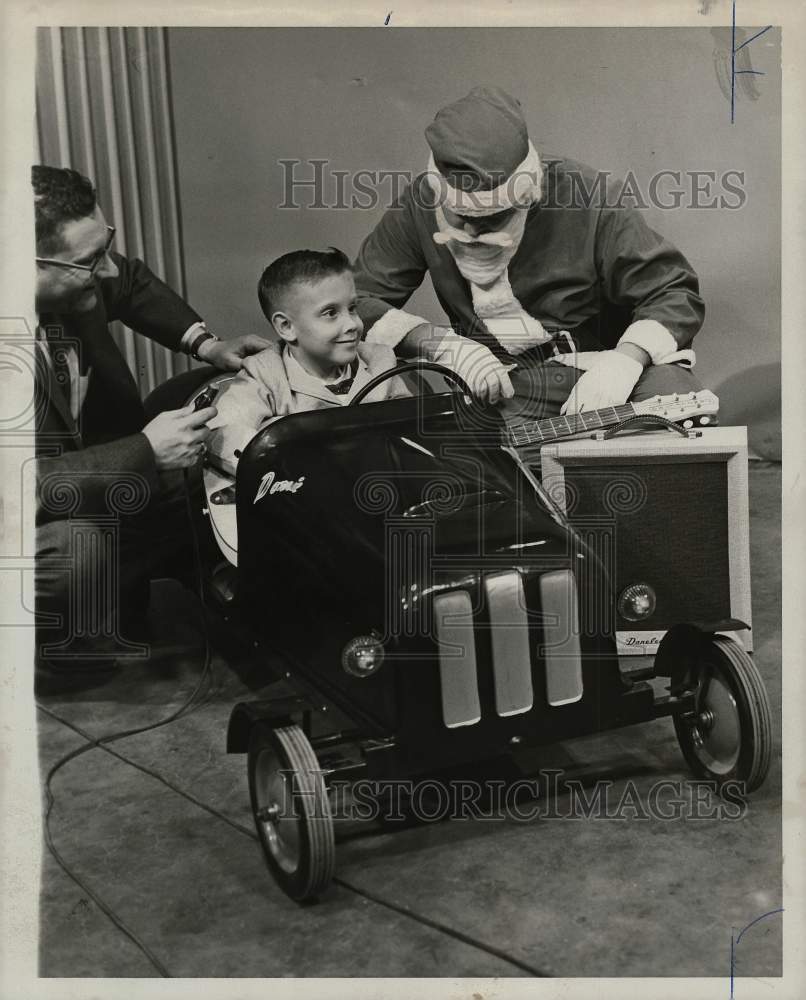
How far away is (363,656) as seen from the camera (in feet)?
8.21

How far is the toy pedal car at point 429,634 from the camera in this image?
245 centimetres

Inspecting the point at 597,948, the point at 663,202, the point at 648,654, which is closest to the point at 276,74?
the point at 663,202

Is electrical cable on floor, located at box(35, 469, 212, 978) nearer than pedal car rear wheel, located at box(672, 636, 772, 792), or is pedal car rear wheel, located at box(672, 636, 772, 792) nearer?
electrical cable on floor, located at box(35, 469, 212, 978)

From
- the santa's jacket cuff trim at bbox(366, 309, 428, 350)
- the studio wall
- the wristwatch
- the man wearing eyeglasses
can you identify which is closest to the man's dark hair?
the man wearing eyeglasses

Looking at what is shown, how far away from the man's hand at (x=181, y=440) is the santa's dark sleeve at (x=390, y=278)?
0.55 metres

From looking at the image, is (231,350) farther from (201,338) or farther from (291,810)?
(291,810)

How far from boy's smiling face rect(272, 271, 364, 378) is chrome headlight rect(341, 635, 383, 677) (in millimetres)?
977

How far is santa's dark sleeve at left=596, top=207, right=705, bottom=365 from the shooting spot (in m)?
3.32

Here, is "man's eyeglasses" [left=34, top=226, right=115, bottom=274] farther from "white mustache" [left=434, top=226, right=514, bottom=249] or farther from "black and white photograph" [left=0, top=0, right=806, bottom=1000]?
"white mustache" [left=434, top=226, right=514, bottom=249]

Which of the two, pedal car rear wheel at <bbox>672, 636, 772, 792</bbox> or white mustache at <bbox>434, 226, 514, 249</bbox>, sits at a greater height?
white mustache at <bbox>434, 226, 514, 249</bbox>

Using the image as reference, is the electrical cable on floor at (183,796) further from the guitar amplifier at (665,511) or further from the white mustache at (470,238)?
the guitar amplifier at (665,511)

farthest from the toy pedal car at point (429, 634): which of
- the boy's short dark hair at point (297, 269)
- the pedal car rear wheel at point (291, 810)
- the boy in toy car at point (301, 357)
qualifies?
the boy's short dark hair at point (297, 269)

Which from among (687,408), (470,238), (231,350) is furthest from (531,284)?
(231,350)

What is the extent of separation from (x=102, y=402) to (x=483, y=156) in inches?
51.1
